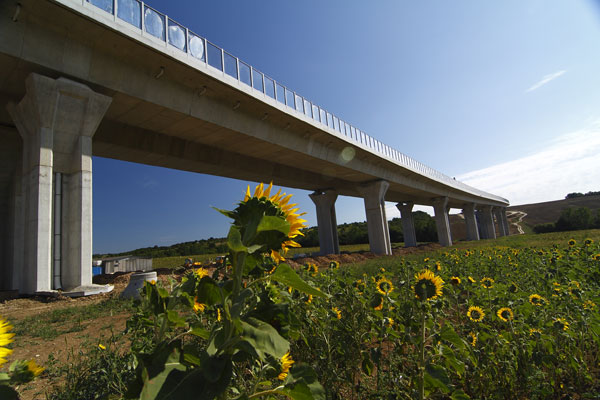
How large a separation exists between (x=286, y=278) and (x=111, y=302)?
917 cm

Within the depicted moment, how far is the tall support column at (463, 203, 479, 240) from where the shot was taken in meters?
55.4

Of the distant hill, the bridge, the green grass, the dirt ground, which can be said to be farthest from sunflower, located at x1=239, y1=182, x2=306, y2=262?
the distant hill

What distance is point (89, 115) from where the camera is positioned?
1020cm

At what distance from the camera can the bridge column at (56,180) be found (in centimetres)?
908

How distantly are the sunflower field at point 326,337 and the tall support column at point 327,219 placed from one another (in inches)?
935

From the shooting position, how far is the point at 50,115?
945 centimetres

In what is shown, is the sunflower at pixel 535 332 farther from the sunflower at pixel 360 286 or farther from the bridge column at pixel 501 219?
the bridge column at pixel 501 219

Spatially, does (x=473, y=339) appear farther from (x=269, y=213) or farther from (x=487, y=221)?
(x=487, y=221)

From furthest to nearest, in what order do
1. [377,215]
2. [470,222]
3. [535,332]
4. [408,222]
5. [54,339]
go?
[470,222] → [408,222] → [377,215] → [54,339] → [535,332]

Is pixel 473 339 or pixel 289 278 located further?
pixel 473 339

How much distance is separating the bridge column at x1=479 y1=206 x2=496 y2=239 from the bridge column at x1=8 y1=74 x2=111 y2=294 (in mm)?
75544

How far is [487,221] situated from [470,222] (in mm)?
16775

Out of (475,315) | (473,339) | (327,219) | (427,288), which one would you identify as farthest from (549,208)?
(427,288)

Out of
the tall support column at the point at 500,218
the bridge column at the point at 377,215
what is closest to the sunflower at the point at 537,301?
the bridge column at the point at 377,215
